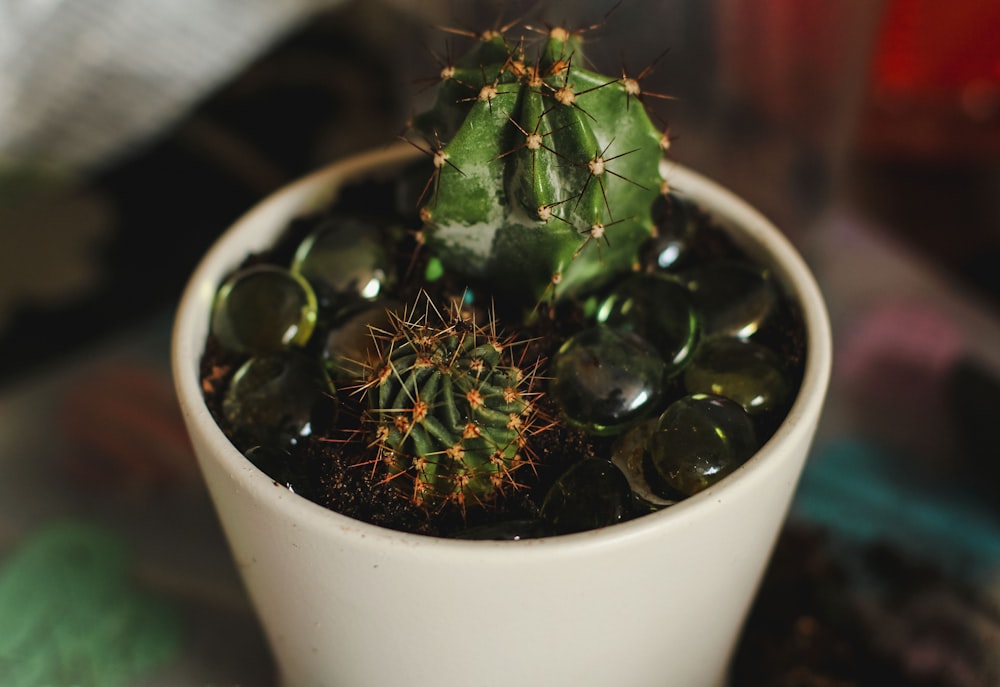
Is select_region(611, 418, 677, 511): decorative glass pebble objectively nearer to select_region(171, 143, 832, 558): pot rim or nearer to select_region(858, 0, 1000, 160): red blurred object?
select_region(171, 143, 832, 558): pot rim


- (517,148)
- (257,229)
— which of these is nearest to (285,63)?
(257,229)

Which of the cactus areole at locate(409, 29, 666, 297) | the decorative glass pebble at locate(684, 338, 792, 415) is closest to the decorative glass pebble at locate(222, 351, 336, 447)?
the cactus areole at locate(409, 29, 666, 297)

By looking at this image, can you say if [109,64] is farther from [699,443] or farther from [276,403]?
[699,443]

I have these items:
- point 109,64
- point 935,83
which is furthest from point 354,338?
point 935,83

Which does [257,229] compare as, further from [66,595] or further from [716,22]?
[716,22]

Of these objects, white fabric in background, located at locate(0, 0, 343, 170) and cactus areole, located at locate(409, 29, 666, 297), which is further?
white fabric in background, located at locate(0, 0, 343, 170)

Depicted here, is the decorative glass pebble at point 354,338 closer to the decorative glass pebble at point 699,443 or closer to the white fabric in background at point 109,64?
the decorative glass pebble at point 699,443

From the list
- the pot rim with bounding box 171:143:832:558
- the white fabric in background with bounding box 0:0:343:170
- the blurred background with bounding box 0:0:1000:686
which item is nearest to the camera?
the pot rim with bounding box 171:143:832:558
